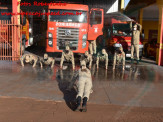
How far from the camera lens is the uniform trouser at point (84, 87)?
5139 mm

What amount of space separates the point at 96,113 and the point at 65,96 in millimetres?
1350

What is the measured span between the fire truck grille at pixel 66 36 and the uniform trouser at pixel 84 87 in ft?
21.8

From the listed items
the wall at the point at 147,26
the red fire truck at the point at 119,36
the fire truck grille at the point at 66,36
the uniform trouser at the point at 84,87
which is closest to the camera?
the uniform trouser at the point at 84,87

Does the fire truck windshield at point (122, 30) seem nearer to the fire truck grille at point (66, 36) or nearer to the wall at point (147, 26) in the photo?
the fire truck grille at point (66, 36)

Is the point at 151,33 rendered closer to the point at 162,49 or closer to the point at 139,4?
the point at 139,4

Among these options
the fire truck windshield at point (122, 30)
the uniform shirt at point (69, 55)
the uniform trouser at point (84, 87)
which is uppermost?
the fire truck windshield at point (122, 30)

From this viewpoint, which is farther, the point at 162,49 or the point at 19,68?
the point at 162,49

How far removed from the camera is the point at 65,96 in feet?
19.5

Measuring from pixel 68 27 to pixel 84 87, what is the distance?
687cm

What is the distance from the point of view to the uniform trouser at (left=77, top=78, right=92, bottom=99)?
16.9 feet

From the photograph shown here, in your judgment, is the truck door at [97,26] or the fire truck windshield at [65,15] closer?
the fire truck windshield at [65,15]

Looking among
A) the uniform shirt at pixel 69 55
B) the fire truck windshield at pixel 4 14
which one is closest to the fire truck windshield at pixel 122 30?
the uniform shirt at pixel 69 55

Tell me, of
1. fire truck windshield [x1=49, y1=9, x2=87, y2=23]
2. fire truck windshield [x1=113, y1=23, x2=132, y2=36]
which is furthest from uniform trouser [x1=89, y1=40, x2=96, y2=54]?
fire truck windshield [x1=49, y1=9, x2=87, y2=23]

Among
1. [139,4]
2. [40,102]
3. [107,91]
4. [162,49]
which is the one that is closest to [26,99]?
[40,102]
